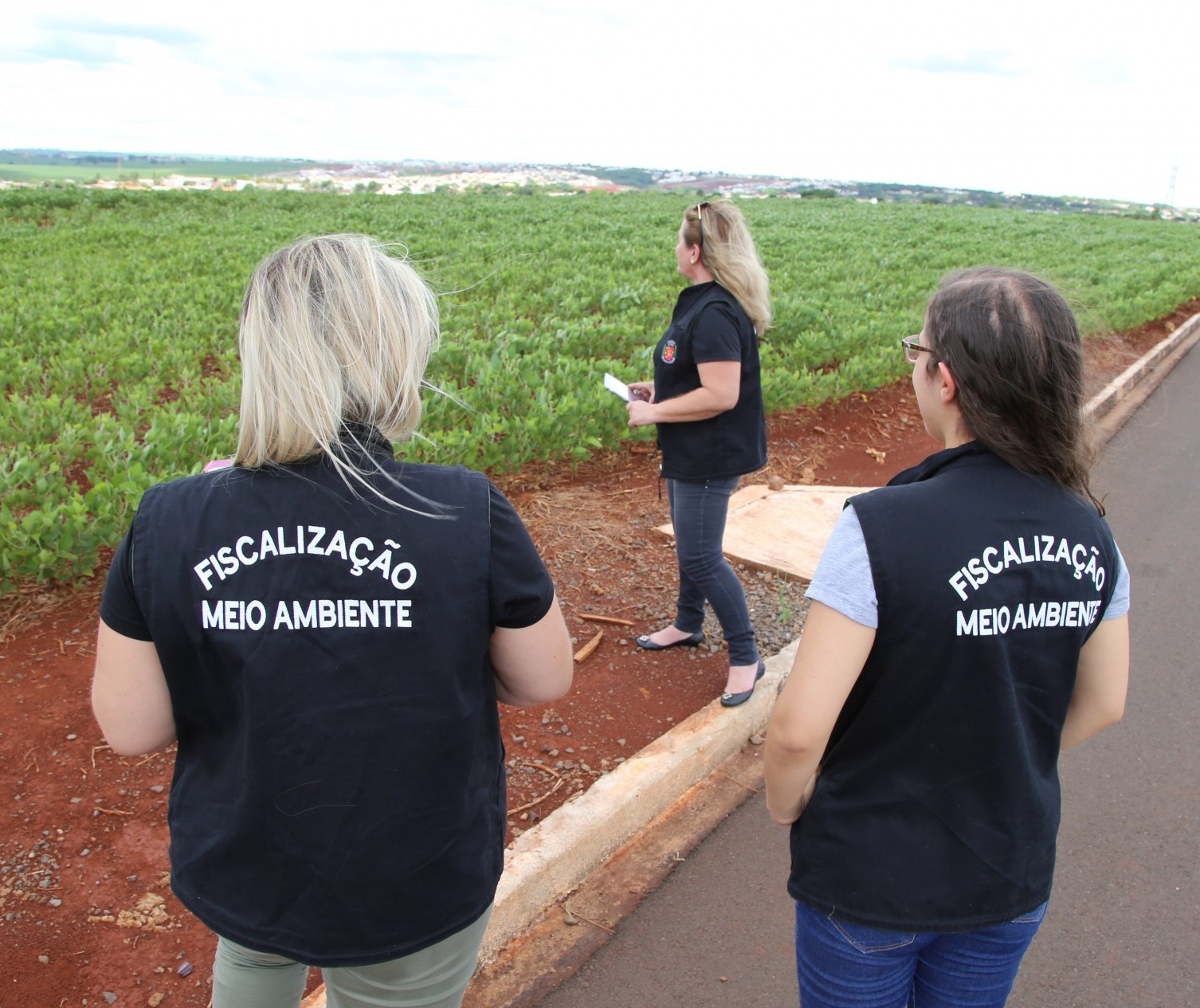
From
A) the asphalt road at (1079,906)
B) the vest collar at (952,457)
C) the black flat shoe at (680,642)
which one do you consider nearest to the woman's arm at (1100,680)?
the vest collar at (952,457)

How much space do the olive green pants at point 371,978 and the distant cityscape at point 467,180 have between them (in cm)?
3478

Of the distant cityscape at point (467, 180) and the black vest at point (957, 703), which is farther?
the distant cityscape at point (467, 180)

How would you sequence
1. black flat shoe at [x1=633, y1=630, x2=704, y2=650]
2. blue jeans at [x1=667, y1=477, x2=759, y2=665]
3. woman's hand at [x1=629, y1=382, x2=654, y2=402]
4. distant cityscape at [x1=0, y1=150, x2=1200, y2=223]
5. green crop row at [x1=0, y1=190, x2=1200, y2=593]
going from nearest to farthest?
blue jeans at [x1=667, y1=477, x2=759, y2=665] → woman's hand at [x1=629, y1=382, x2=654, y2=402] → black flat shoe at [x1=633, y1=630, x2=704, y2=650] → green crop row at [x1=0, y1=190, x2=1200, y2=593] → distant cityscape at [x1=0, y1=150, x2=1200, y2=223]

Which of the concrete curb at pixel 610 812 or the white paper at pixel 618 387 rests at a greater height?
the white paper at pixel 618 387

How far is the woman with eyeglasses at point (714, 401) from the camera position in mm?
3525

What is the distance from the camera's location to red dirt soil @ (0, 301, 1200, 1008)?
107 inches

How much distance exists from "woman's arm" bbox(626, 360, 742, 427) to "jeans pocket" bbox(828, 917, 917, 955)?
6.98 ft

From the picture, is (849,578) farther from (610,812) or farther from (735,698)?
(735,698)

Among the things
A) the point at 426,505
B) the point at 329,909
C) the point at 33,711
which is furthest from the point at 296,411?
the point at 33,711

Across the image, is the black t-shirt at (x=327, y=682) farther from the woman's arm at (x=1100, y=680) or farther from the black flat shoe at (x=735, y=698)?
the black flat shoe at (x=735, y=698)

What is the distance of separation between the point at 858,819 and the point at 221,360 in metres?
8.02

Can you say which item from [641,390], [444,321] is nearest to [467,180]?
[444,321]

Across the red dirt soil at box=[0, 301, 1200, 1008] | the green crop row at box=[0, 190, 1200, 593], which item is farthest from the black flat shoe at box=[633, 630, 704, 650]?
the green crop row at box=[0, 190, 1200, 593]

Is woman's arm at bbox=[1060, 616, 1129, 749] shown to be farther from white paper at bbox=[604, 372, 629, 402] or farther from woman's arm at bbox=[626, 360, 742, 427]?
white paper at bbox=[604, 372, 629, 402]
